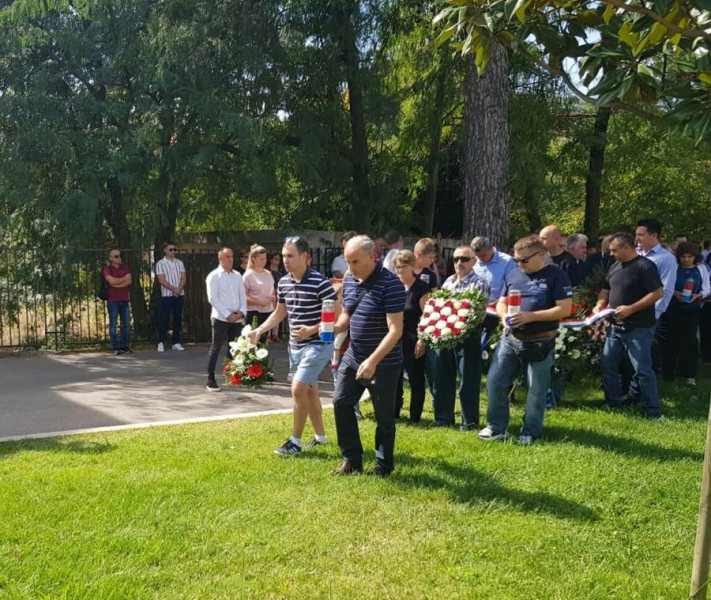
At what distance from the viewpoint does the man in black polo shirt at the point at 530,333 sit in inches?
252

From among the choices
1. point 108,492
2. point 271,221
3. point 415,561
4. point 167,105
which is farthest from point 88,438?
point 271,221

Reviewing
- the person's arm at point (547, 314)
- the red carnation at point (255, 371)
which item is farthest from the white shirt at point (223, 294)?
the person's arm at point (547, 314)

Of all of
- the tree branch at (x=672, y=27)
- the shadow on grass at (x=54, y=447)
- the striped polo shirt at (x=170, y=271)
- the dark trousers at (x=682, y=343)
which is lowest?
the shadow on grass at (x=54, y=447)

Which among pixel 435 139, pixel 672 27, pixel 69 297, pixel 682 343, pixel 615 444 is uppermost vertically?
pixel 435 139

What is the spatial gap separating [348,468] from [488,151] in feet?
23.7

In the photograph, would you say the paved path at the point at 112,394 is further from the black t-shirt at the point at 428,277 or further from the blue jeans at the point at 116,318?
the black t-shirt at the point at 428,277

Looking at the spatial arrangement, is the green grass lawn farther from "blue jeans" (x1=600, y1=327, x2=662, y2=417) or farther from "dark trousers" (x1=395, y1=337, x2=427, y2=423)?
"blue jeans" (x1=600, y1=327, x2=662, y2=417)

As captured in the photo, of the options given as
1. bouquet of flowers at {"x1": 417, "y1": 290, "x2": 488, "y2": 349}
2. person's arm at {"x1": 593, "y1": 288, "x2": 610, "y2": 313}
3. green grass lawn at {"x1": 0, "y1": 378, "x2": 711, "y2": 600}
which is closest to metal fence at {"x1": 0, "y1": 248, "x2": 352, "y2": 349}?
green grass lawn at {"x1": 0, "y1": 378, "x2": 711, "y2": 600}

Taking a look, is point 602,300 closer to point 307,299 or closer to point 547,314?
point 547,314

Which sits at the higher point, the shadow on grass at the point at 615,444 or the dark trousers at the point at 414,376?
the dark trousers at the point at 414,376

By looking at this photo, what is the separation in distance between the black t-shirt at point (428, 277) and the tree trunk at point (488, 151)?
3.81 meters

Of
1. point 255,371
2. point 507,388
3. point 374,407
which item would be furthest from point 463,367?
point 255,371

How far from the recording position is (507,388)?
22.0 ft

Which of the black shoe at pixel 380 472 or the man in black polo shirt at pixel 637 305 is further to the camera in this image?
the man in black polo shirt at pixel 637 305
